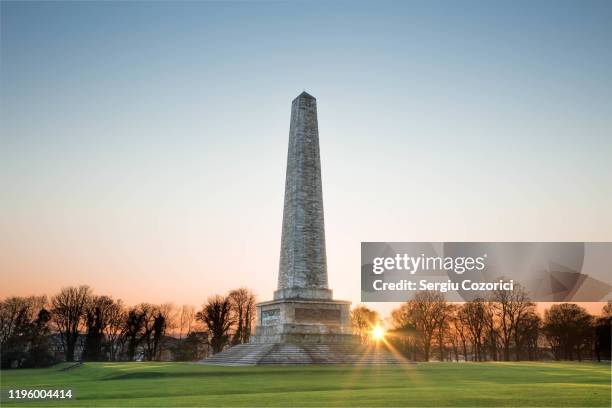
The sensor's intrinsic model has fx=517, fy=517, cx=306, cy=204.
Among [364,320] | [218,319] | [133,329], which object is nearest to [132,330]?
[133,329]

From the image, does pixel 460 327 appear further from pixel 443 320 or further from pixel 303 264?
pixel 303 264

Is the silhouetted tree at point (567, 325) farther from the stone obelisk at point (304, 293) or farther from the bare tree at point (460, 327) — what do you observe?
the stone obelisk at point (304, 293)

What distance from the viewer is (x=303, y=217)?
40.6 metres

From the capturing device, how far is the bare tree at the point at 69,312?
6456 centimetres

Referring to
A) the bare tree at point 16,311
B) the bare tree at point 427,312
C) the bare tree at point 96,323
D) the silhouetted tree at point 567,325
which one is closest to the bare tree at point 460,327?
the bare tree at point 427,312

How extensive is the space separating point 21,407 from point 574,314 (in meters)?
66.0

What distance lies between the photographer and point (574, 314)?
65125 millimetres

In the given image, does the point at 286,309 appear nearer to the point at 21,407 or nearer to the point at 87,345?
the point at 21,407

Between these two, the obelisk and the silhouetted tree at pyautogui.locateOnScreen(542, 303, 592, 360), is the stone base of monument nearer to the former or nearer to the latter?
the obelisk

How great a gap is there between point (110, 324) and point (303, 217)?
→ 1541 inches

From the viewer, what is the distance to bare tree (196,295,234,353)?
65.6 m

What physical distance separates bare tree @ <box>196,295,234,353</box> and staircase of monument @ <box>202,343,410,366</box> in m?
28.4

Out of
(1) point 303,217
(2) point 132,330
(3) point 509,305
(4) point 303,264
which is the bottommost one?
(2) point 132,330

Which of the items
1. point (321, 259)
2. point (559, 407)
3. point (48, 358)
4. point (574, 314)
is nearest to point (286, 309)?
point (321, 259)
